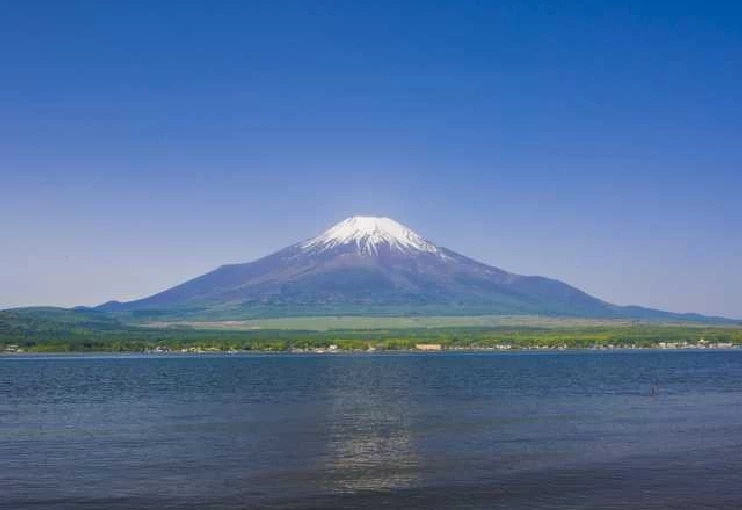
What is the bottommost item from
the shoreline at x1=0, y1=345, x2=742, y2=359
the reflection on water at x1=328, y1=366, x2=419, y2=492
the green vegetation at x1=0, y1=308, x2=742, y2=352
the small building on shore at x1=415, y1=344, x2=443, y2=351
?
the reflection on water at x1=328, y1=366, x2=419, y2=492

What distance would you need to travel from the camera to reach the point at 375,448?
111 feet

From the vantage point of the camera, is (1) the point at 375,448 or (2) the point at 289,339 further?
(2) the point at 289,339

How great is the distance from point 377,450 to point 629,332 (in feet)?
536

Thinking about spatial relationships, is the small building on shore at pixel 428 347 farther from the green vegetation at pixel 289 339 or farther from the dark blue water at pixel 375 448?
the dark blue water at pixel 375 448

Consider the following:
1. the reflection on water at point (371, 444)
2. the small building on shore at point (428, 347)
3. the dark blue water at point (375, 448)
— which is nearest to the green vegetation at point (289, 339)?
the small building on shore at point (428, 347)

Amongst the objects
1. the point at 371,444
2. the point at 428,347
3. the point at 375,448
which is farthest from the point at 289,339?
the point at 375,448

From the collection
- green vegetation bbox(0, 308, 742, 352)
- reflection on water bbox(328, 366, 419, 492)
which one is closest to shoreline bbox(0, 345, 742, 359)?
green vegetation bbox(0, 308, 742, 352)

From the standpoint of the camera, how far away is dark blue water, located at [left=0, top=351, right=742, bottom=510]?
81.8 ft

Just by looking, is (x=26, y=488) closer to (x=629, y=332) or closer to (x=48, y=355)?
(x=48, y=355)

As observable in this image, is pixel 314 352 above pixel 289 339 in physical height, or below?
below

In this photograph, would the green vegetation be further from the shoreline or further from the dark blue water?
the dark blue water

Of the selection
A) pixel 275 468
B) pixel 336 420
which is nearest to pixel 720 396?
pixel 336 420

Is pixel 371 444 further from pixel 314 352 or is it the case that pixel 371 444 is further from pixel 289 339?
pixel 289 339

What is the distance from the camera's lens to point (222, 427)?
40.9 metres
